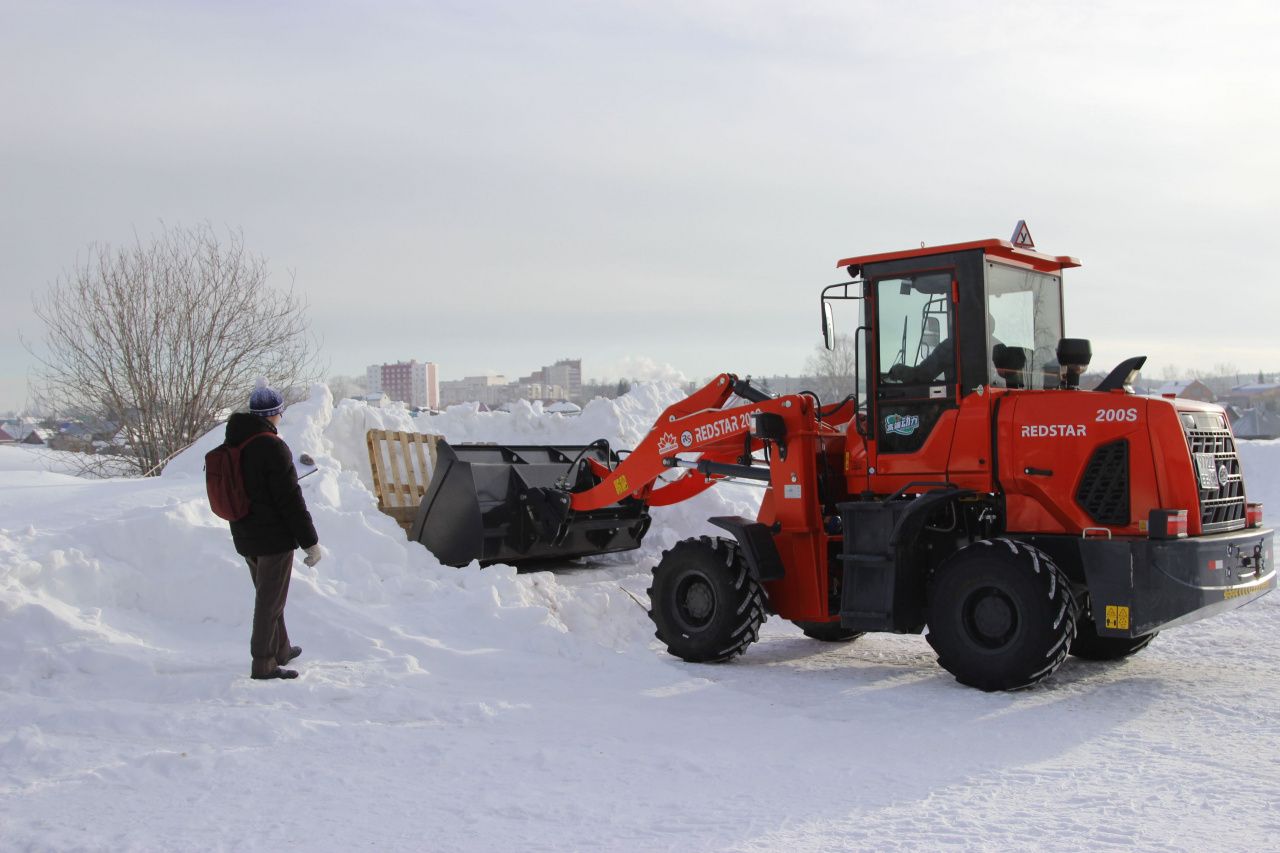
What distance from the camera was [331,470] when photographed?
12109 mm

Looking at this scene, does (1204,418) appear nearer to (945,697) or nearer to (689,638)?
Answer: (945,697)

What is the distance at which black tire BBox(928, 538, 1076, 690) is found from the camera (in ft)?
23.4

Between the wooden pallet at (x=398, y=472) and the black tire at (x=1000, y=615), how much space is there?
21.6 feet

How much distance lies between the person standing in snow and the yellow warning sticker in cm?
491

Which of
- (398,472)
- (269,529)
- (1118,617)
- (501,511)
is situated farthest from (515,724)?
(398,472)

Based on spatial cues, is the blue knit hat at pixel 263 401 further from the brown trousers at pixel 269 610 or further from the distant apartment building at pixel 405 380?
the distant apartment building at pixel 405 380

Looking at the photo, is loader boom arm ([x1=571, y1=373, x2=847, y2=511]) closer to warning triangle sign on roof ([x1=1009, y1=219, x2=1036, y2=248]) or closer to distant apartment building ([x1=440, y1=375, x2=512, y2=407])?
warning triangle sign on roof ([x1=1009, y1=219, x2=1036, y2=248])

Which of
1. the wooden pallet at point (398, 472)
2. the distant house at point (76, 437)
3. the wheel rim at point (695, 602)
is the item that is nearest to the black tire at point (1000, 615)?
the wheel rim at point (695, 602)

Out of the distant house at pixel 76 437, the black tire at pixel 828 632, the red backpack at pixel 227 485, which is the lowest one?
the black tire at pixel 828 632

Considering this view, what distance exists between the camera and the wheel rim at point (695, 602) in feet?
28.6

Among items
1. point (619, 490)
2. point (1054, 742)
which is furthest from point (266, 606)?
point (1054, 742)

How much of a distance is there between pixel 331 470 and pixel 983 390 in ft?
23.1

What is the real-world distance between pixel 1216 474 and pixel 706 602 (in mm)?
3649

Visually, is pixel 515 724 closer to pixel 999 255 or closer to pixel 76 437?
pixel 999 255
